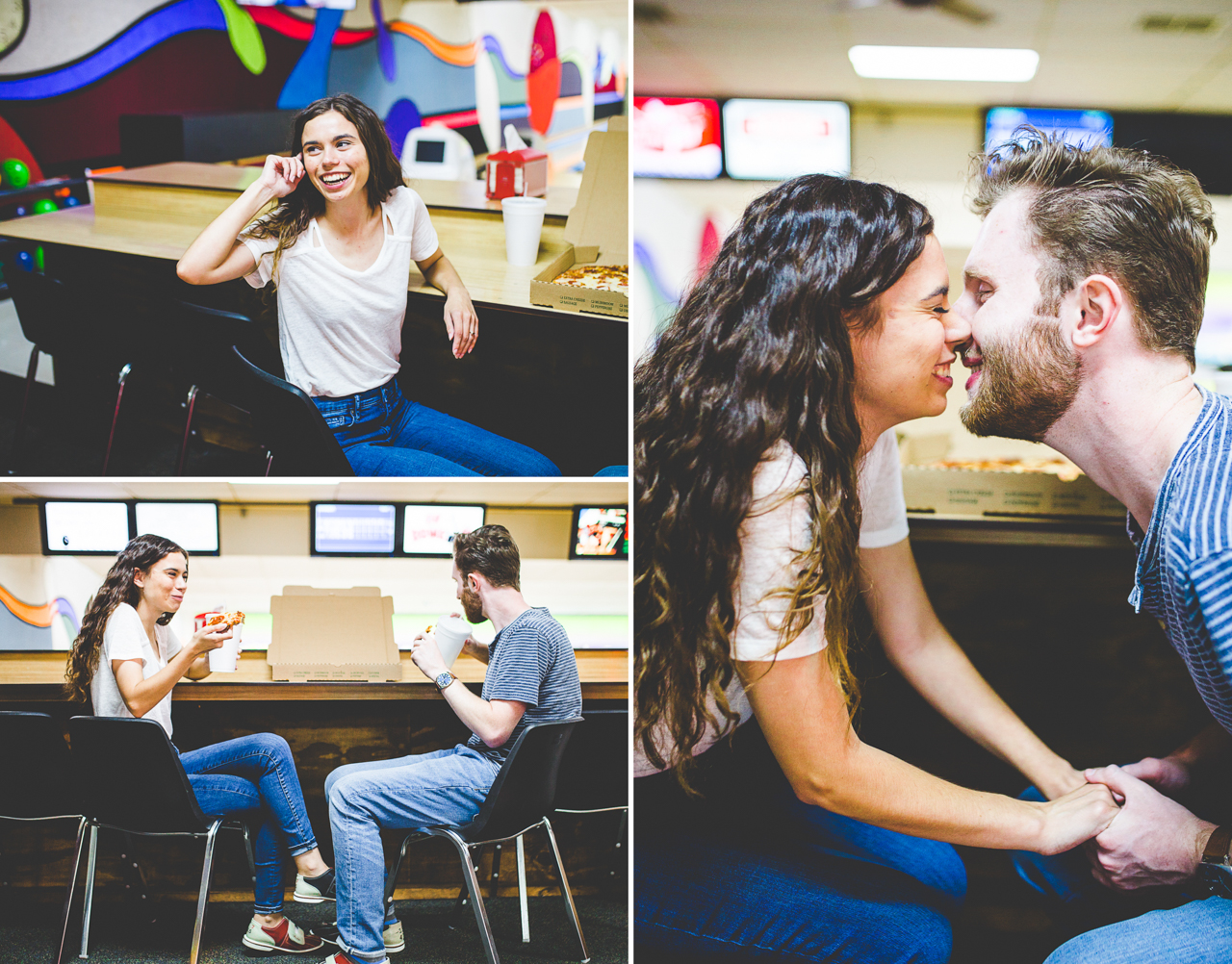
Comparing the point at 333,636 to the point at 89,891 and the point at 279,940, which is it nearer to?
the point at 279,940

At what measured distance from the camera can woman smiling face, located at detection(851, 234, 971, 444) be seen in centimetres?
130

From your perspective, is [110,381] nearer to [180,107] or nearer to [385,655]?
[180,107]

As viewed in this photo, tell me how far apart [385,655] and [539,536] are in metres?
0.42

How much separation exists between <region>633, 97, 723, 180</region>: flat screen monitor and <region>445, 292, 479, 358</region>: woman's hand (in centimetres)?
48

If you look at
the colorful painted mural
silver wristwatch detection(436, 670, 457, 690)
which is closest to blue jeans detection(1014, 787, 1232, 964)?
silver wristwatch detection(436, 670, 457, 690)

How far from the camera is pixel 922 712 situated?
1.94m

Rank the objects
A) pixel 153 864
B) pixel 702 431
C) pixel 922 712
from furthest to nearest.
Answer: pixel 922 712
pixel 153 864
pixel 702 431

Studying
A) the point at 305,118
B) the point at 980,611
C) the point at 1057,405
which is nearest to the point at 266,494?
the point at 305,118

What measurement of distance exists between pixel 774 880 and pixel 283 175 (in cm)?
146

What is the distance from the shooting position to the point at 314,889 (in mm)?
1697

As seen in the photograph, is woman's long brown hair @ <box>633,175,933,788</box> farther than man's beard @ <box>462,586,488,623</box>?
No

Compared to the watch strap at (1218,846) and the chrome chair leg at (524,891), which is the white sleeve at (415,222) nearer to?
the chrome chair leg at (524,891)

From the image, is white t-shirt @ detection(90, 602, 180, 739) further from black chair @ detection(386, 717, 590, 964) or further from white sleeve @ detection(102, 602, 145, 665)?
black chair @ detection(386, 717, 590, 964)

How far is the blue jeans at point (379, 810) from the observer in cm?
166
